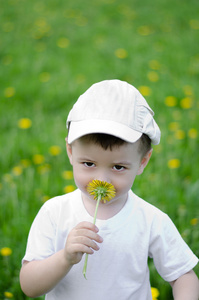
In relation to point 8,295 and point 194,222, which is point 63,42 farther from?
point 8,295

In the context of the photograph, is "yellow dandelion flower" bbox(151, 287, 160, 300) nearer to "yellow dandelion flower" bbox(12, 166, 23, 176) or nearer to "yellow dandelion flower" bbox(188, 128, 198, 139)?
"yellow dandelion flower" bbox(12, 166, 23, 176)

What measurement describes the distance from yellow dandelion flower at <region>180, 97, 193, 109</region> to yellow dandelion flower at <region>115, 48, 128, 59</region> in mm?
1227

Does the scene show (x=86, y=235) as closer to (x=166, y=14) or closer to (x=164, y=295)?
(x=164, y=295)

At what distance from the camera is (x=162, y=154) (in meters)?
2.53

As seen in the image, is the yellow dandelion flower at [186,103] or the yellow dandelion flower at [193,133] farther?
the yellow dandelion flower at [186,103]

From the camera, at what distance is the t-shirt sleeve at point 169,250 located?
1.26m

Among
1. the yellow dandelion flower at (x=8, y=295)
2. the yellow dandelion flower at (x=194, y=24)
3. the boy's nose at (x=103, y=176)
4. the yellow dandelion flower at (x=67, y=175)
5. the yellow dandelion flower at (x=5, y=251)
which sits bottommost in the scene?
the yellow dandelion flower at (x=8, y=295)

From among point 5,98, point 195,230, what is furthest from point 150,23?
point 195,230

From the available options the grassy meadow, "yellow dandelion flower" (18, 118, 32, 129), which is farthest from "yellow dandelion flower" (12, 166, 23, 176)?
"yellow dandelion flower" (18, 118, 32, 129)

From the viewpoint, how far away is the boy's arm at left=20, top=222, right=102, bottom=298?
3.45 feet

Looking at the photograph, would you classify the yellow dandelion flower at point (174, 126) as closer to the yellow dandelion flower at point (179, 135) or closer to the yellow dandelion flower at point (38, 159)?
the yellow dandelion flower at point (179, 135)

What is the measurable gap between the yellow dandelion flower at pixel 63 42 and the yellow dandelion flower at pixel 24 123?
1784mm

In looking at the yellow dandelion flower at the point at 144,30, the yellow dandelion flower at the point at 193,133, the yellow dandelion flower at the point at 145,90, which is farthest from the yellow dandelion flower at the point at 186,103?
the yellow dandelion flower at the point at 144,30

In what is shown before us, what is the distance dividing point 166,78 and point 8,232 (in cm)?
235
